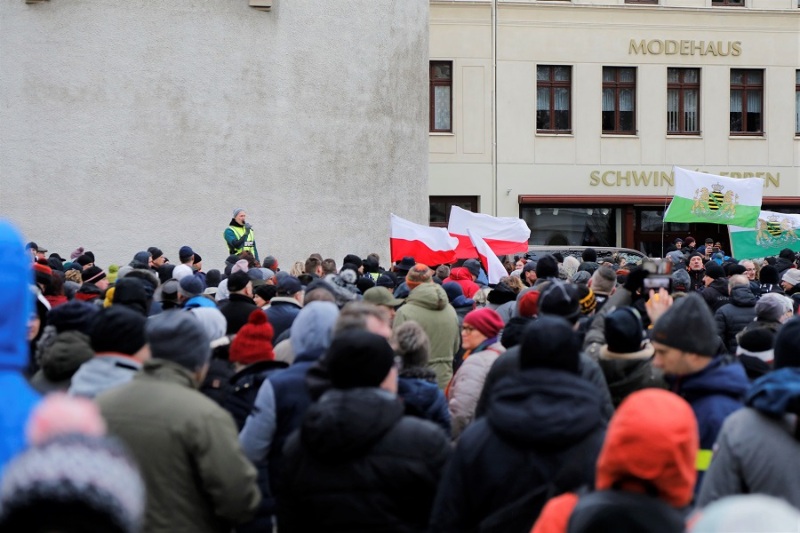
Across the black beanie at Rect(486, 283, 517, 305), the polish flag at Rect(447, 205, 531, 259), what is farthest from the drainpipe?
the black beanie at Rect(486, 283, 517, 305)

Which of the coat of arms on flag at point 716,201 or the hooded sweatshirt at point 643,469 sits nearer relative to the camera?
the hooded sweatshirt at point 643,469

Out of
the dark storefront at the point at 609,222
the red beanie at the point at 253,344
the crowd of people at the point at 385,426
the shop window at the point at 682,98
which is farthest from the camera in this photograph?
the shop window at the point at 682,98

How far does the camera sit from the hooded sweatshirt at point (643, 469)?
3.31m

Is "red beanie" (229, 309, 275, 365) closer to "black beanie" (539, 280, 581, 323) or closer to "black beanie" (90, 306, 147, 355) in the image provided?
"black beanie" (90, 306, 147, 355)

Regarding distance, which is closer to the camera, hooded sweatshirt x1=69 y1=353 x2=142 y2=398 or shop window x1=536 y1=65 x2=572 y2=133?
hooded sweatshirt x1=69 y1=353 x2=142 y2=398

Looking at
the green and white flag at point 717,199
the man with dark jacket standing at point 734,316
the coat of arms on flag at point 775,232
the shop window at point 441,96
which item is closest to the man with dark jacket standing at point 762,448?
the man with dark jacket standing at point 734,316

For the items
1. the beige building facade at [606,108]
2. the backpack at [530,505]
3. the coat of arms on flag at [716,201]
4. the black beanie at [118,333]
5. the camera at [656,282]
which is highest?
the beige building facade at [606,108]

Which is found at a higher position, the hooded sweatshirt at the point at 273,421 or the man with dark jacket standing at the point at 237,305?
the man with dark jacket standing at the point at 237,305

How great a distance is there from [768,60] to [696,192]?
772 inches

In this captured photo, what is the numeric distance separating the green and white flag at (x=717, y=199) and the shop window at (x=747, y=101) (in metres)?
18.5

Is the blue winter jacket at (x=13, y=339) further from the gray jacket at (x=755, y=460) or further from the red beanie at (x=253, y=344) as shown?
the red beanie at (x=253, y=344)

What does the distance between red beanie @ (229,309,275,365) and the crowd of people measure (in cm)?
Answer: 1

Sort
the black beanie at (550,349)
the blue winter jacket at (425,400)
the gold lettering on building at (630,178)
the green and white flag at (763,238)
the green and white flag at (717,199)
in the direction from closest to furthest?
1. the black beanie at (550,349)
2. the blue winter jacket at (425,400)
3. the green and white flag at (717,199)
4. the green and white flag at (763,238)
5. the gold lettering on building at (630,178)

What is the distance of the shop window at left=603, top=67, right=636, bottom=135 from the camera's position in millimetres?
36438
